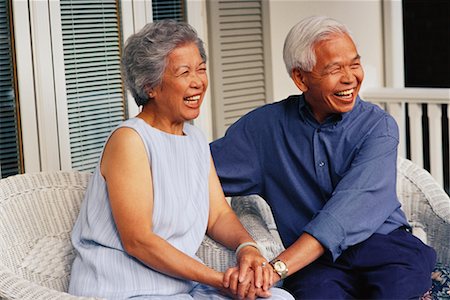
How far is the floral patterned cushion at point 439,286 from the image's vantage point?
10.3ft

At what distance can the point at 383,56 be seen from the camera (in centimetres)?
540

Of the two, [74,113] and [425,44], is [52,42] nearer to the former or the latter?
[74,113]

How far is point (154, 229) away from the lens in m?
2.73

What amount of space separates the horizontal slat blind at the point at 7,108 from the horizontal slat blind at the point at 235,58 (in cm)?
113

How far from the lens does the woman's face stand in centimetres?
273

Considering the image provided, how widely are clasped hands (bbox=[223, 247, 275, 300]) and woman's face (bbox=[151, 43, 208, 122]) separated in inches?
18.7

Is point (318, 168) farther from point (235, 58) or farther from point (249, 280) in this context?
point (235, 58)

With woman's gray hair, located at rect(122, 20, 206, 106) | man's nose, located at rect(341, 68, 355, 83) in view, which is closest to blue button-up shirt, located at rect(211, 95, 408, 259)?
man's nose, located at rect(341, 68, 355, 83)

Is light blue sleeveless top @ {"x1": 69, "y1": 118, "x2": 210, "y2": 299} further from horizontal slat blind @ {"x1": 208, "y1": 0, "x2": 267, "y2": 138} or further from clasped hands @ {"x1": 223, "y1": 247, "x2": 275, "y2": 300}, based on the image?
horizontal slat blind @ {"x1": 208, "y1": 0, "x2": 267, "y2": 138}

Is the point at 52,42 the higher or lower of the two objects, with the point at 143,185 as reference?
higher

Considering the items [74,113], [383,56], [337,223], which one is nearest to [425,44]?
[383,56]

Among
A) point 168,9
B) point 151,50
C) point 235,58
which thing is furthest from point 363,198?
point 235,58

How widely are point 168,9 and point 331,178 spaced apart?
1.50 meters

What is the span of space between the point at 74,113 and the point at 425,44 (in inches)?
150
